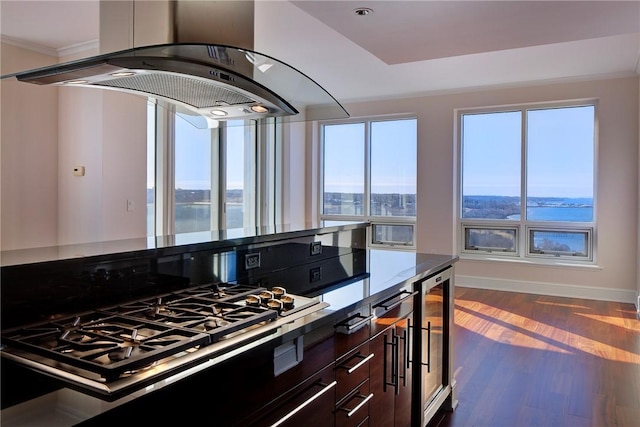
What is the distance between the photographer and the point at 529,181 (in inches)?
246

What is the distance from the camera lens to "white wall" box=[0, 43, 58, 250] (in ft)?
15.3

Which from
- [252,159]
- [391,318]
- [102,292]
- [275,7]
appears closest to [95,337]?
[102,292]

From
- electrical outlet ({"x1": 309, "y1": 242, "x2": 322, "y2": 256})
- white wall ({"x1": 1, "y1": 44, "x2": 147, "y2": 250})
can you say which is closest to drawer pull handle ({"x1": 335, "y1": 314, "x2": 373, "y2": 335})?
electrical outlet ({"x1": 309, "y1": 242, "x2": 322, "y2": 256})

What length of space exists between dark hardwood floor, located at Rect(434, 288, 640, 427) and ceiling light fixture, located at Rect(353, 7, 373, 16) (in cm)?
244

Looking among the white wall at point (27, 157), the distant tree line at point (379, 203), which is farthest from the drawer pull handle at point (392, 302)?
the distant tree line at point (379, 203)

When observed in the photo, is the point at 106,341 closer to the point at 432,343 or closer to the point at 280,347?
the point at 280,347

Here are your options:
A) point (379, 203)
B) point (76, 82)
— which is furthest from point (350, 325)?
point (379, 203)

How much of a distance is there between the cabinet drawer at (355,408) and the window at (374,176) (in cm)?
541

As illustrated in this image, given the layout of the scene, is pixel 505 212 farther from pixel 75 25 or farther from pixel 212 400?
pixel 212 400

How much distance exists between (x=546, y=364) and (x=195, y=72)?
130 inches

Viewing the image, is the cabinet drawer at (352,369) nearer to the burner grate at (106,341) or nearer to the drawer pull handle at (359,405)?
the drawer pull handle at (359,405)

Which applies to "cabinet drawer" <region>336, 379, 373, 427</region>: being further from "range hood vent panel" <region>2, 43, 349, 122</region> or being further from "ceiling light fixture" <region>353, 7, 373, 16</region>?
"ceiling light fixture" <region>353, 7, 373, 16</region>

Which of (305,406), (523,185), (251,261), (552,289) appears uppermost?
(523,185)

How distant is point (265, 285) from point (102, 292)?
0.77m
